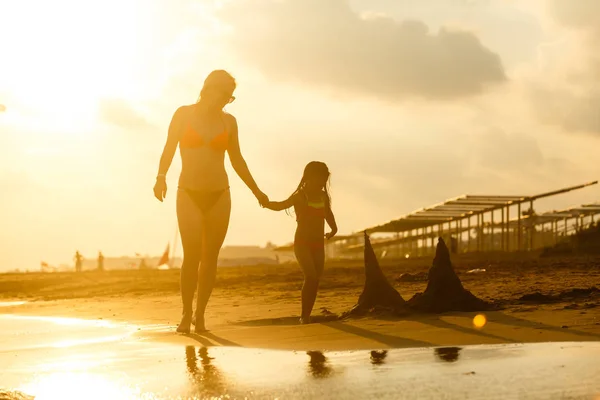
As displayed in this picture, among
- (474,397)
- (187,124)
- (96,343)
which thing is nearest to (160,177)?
(187,124)

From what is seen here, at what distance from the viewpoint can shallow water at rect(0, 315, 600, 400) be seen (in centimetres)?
345

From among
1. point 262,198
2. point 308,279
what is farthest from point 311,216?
point 308,279

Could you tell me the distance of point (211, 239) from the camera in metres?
7.05

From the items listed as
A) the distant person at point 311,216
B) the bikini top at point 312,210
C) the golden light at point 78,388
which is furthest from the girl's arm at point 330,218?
the golden light at point 78,388

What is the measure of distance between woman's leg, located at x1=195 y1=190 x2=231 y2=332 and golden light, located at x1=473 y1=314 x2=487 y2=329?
2.10m

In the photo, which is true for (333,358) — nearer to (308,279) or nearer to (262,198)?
(308,279)

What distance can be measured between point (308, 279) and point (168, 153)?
1.70m

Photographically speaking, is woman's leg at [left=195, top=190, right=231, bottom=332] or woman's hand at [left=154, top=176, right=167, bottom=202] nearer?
woman's leg at [left=195, top=190, right=231, bottom=332]

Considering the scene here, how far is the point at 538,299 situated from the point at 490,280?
4867 mm

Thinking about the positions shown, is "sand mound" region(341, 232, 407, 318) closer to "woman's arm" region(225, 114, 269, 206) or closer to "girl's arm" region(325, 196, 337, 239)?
"girl's arm" region(325, 196, 337, 239)

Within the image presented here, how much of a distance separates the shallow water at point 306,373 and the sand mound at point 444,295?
2357mm

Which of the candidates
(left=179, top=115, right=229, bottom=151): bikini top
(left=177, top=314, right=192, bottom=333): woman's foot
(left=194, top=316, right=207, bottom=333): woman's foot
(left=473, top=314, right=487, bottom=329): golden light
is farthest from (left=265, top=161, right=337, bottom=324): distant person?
(left=473, top=314, right=487, bottom=329): golden light

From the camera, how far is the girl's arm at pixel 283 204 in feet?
26.9

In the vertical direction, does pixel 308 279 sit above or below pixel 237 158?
below
